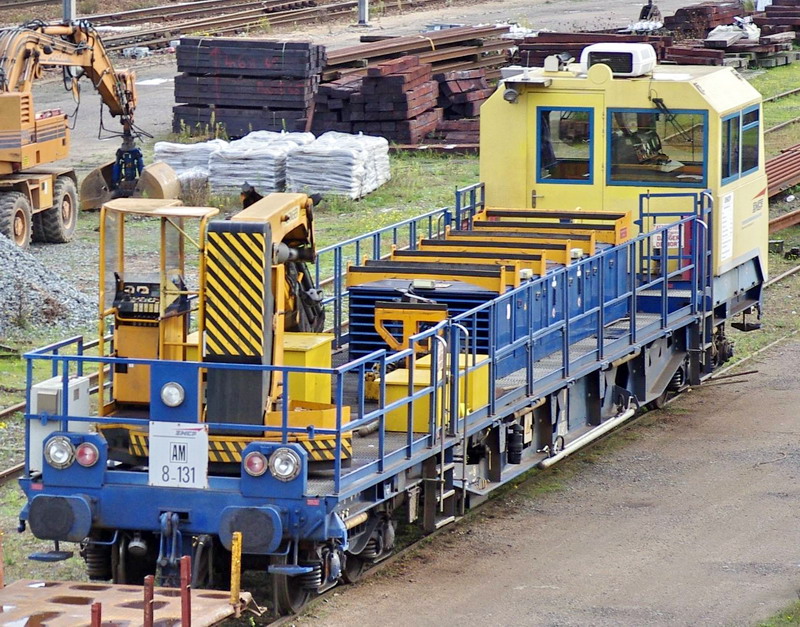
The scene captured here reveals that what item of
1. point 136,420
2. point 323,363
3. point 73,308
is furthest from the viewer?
point 73,308

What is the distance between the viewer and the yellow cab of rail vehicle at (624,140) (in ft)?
45.1

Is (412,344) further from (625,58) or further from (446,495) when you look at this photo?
(625,58)

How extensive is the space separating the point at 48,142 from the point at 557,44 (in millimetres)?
13821

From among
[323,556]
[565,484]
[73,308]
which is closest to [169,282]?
[323,556]

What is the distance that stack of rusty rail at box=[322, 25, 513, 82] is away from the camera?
30.3 metres

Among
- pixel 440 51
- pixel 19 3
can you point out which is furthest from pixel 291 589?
pixel 19 3

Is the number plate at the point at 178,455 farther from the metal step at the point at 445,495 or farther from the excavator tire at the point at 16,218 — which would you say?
the excavator tire at the point at 16,218

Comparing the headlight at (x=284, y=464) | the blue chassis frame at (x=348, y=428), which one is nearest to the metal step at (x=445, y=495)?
the blue chassis frame at (x=348, y=428)

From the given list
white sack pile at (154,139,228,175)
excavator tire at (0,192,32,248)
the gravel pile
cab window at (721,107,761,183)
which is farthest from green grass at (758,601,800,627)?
white sack pile at (154,139,228,175)

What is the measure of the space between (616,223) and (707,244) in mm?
1015

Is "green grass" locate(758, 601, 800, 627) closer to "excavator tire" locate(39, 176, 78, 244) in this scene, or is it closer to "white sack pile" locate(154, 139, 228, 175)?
"excavator tire" locate(39, 176, 78, 244)

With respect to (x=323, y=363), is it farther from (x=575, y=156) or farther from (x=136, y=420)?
(x=575, y=156)

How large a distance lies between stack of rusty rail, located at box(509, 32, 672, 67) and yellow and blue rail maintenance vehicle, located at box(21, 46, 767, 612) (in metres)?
17.9

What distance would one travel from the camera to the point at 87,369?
47.8 feet
